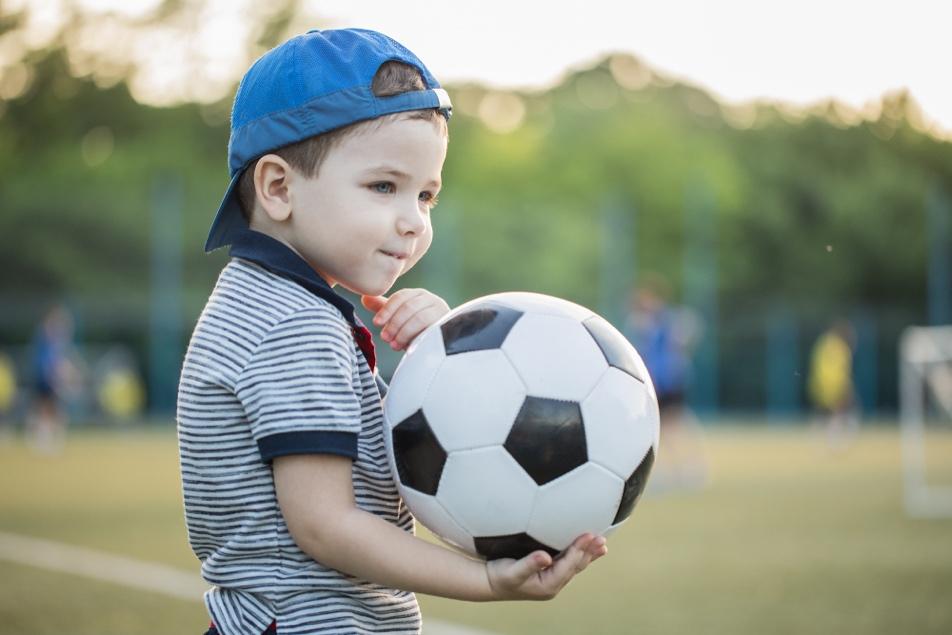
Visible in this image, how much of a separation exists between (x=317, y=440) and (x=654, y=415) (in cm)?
64

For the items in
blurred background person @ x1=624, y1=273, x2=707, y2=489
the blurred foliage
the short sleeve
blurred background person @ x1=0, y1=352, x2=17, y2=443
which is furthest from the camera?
the blurred foliage

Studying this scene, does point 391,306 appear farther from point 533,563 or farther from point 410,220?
point 533,563

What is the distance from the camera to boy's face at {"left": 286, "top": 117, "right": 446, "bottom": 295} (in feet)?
6.26

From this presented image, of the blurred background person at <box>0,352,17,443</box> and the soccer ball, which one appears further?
the blurred background person at <box>0,352,17,443</box>

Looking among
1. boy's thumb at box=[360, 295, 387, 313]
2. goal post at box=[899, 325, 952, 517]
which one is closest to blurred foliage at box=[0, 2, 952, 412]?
goal post at box=[899, 325, 952, 517]

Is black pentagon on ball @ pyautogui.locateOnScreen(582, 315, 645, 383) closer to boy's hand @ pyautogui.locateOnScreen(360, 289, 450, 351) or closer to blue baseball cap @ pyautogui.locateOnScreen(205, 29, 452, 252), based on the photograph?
boy's hand @ pyautogui.locateOnScreen(360, 289, 450, 351)

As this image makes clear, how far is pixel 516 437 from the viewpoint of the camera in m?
1.99

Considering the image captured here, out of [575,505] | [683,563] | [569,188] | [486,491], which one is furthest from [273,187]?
[569,188]

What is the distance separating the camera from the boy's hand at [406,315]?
2178mm

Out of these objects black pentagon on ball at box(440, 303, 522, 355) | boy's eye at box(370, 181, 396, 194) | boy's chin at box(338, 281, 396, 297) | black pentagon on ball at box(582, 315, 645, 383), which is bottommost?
black pentagon on ball at box(582, 315, 645, 383)

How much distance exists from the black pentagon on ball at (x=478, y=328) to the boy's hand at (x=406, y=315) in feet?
0.25

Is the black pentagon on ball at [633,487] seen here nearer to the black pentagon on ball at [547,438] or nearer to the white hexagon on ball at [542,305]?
the black pentagon on ball at [547,438]

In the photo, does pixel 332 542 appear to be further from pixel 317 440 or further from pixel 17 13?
Result: pixel 17 13

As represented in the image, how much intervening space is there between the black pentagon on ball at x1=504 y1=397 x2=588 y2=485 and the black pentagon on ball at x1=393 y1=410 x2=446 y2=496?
117 mm
